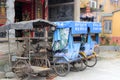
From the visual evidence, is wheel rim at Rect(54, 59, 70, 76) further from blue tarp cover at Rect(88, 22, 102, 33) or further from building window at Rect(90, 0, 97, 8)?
building window at Rect(90, 0, 97, 8)

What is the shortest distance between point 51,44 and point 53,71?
123 centimetres

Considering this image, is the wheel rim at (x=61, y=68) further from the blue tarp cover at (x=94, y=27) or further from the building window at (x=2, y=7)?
the building window at (x=2, y=7)

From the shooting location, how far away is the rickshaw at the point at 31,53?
35.2ft

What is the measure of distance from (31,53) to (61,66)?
1.44m

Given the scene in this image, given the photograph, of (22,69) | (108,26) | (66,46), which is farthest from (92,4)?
(22,69)

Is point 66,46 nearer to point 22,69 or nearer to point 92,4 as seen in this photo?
point 22,69

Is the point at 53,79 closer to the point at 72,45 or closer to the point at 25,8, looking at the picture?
the point at 72,45

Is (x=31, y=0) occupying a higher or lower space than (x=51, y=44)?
higher

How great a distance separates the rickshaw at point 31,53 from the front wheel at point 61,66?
440mm

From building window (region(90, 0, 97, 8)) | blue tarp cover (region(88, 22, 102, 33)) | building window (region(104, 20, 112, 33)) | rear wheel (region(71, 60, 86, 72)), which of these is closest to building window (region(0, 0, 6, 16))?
blue tarp cover (region(88, 22, 102, 33))

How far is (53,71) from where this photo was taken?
12.4 metres

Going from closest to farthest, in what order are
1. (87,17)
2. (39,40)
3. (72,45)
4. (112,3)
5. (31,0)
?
(72,45), (39,40), (31,0), (87,17), (112,3)

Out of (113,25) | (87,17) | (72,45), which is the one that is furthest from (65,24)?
(113,25)

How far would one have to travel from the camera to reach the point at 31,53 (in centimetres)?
1194
